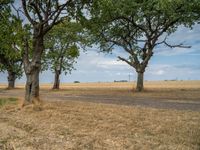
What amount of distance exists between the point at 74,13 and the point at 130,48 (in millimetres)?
26042

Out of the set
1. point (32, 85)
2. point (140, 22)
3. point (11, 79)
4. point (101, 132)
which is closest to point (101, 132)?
point (101, 132)

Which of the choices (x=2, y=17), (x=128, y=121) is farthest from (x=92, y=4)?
(x=128, y=121)

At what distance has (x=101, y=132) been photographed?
14.5 m

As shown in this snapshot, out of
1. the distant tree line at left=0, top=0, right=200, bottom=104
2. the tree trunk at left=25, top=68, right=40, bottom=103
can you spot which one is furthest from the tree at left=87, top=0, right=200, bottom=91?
the tree trunk at left=25, top=68, right=40, bottom=103

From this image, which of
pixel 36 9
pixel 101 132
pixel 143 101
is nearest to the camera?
pixel 101 132

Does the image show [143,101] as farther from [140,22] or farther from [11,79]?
[11,79]

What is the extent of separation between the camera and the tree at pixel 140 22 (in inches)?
1768

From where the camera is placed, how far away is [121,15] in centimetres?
4750

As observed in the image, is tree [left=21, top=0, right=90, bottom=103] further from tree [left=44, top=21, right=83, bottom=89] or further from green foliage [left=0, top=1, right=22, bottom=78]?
tree [left=44, top=21, right=83, bottom=89]

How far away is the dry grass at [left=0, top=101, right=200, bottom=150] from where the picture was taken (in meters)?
12.5

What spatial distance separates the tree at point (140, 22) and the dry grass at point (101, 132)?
24534mm

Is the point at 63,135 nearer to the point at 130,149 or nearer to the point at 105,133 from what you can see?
the point at 105,133

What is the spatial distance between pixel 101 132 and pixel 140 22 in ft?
120

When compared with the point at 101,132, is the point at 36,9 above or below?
above
